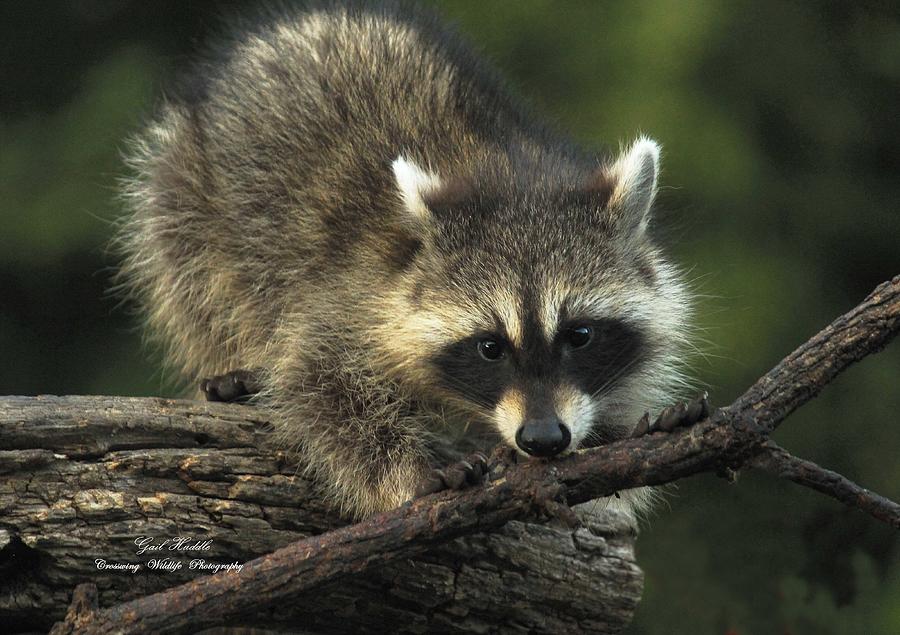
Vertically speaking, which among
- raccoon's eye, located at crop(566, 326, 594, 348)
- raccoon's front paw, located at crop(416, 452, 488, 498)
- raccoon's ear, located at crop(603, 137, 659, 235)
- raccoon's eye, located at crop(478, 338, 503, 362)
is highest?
raccoon's ear, located at crop(603, 137, 659, 235)

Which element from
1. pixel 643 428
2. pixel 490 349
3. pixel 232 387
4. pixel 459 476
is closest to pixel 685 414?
pixel 643 428

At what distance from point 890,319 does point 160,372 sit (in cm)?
347

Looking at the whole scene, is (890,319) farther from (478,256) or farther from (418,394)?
(418,394)

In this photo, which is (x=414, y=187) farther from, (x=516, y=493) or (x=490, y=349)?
(x=516, y=493)

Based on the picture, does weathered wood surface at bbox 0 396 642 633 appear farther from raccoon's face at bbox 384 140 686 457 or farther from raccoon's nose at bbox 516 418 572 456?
raccoon's nose at bbox 516 418 572 456

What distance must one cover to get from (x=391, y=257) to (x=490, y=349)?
2.00 ft

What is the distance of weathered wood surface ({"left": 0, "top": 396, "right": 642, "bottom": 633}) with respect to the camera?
3420 millimetres

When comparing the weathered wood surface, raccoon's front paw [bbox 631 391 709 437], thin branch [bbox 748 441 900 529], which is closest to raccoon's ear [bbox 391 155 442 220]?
the weathered wood surface

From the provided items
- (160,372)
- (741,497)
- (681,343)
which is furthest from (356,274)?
(741,497)

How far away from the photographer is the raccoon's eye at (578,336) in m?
3.71

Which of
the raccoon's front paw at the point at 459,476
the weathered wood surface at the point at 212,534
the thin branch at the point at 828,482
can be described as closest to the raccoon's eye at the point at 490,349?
the weathered wood surface at the point at 212,534

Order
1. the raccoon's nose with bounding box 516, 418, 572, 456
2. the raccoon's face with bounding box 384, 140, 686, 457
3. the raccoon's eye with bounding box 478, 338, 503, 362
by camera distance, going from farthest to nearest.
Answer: the raccoon's eye with bounding box 478, 338, 503, 362 → the raccoon's face with bounding box 384, 140, 686, 457 → the raccoon's nose with bounding box 516, 418, 572, 456

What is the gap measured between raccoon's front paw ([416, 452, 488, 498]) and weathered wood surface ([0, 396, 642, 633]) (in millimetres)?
511

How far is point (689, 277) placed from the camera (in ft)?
15.2
